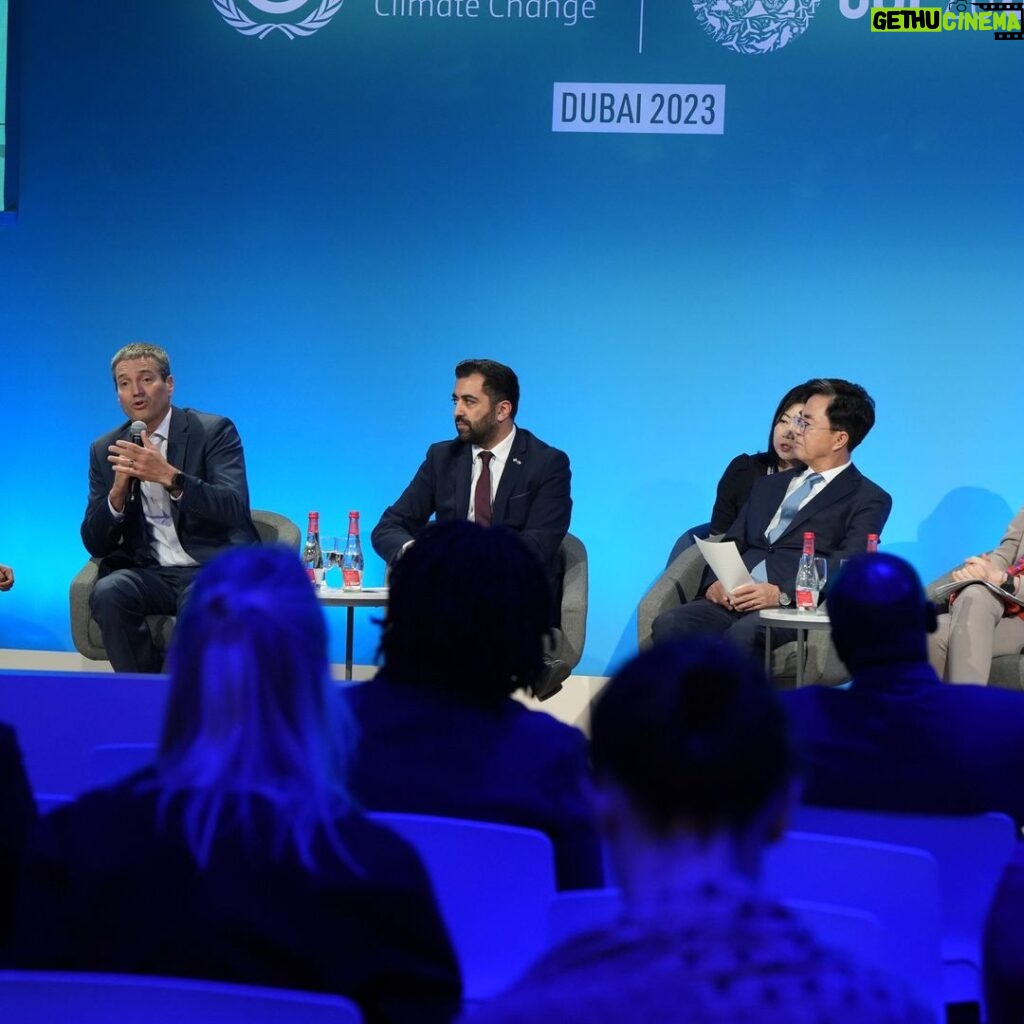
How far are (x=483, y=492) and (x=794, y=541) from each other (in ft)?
4.14

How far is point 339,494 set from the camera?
7.05m

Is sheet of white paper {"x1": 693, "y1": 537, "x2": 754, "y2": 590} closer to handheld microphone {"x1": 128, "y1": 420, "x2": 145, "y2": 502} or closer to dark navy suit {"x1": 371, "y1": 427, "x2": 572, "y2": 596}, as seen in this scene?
dark navy suit {"x1": 371, "y1": 427, "x2": 572, "y2": 596}

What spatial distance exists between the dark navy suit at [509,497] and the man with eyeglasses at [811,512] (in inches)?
23.8

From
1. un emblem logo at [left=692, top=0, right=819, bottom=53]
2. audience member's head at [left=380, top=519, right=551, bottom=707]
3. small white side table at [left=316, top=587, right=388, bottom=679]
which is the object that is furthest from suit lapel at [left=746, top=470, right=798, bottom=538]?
audience member's head at [left=380, top=519, right=551, bottom=707]

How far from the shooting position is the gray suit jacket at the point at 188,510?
18.6 feet

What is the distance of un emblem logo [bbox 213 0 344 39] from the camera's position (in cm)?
683

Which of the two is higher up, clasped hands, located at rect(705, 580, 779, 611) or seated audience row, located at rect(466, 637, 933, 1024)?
seated audience row, located at rect(466, 637, 933, 1024)

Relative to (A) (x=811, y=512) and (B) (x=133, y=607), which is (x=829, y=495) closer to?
(A) (x=811, y=512)

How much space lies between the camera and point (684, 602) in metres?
6.02

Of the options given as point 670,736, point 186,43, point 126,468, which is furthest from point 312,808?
point 186,43

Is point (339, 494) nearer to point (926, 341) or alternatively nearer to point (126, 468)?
point (126, 468)

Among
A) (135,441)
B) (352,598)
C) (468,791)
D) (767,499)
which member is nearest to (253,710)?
(468,791)

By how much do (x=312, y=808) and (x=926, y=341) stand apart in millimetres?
5720

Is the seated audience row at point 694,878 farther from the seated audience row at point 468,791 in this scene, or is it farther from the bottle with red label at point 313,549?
the bottle with red label at point 313,549
